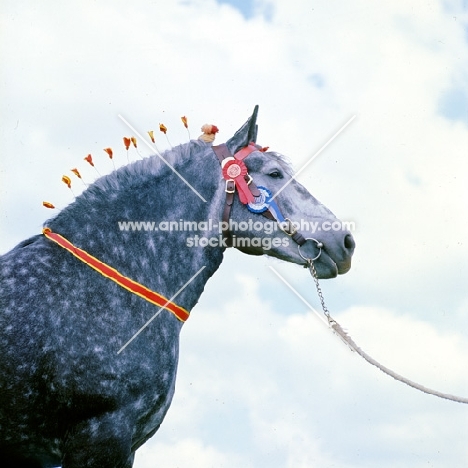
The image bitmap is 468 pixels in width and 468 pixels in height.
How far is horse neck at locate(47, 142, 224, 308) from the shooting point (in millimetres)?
7109

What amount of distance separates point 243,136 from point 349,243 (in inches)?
62.1

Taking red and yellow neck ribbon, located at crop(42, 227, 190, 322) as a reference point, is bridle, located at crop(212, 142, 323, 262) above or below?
above

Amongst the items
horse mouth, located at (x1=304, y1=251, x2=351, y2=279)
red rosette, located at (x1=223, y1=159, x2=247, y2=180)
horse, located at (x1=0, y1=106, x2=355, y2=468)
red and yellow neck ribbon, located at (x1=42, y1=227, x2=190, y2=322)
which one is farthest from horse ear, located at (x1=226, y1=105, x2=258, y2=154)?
red and yellow neck ribbon, located at (x1=42, y1=227, x2=190, y2=322)

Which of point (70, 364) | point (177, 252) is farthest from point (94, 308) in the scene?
point (177, 252)

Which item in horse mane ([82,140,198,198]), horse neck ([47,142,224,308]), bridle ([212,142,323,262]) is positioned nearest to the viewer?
horse neck ([47,142,224,308])

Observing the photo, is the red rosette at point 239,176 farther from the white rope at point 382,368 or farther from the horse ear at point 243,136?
the white rope at point 382,368

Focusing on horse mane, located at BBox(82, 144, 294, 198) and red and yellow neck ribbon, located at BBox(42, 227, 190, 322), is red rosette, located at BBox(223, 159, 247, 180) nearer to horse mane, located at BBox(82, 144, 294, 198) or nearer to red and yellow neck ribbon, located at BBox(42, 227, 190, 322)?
horse mane, located at BBox(82, 144, 294, 198)

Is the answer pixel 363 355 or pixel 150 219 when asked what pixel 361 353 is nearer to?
pixel 363 355

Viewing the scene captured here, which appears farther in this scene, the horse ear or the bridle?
the horse ear

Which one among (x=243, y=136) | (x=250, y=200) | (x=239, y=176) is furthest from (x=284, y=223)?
(x=243, y=136)

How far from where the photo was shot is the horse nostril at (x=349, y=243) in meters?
7.51

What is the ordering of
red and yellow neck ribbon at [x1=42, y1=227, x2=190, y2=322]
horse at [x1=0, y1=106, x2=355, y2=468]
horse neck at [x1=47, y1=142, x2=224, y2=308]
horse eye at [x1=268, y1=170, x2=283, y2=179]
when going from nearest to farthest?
horse at [x1=0, y1=106, x2=355, y2=468], red and yellow neck ribbon at [x1=42, y1=227, x2=190, y2=322], horse neck at [x1=47, y1=142, x2=224, y2=308], horse eye at [x1=268, y1=170, x2=283, y2=179]

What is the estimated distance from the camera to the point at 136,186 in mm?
7488

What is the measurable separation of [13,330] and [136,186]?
75.2 inches
